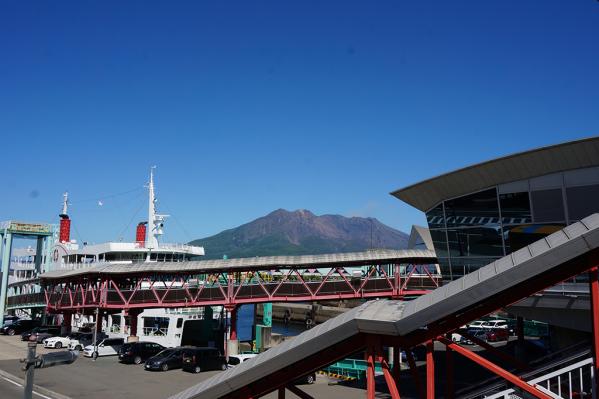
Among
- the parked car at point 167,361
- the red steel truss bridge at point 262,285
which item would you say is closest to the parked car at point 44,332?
the red steel truss bridge at point 262,285

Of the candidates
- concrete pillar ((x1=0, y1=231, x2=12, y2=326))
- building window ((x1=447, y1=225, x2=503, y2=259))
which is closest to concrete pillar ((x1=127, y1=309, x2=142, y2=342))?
concrete pillar ((x1=0, y1=231, x2=12, y2=326))

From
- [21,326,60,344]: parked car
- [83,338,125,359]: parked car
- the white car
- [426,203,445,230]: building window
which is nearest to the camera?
[426,203,445,230]: building window

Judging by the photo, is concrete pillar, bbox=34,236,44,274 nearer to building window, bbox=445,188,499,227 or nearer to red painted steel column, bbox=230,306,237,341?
red painted steel column, bbox=230,306,237,341

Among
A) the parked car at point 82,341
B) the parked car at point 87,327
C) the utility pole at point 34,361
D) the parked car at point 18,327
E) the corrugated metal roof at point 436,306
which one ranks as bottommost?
the parked car at point 18,327

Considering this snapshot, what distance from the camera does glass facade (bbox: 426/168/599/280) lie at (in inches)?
770

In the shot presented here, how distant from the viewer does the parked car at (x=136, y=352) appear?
111 ft

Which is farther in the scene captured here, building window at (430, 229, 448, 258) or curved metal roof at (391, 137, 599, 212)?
building window at (430, 229, 448, 258)

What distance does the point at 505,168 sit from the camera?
21406 mm

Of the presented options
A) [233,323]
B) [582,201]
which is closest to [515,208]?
[582,201]

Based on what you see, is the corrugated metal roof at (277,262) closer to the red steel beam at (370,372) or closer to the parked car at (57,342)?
the parked car at (57,342)

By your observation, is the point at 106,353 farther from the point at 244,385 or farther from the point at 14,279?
the point at 14,279

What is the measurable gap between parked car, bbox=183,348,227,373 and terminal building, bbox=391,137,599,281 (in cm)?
1468

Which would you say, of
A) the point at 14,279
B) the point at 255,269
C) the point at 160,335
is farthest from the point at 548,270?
the point at 14,279

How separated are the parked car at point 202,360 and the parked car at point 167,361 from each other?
0.53m
